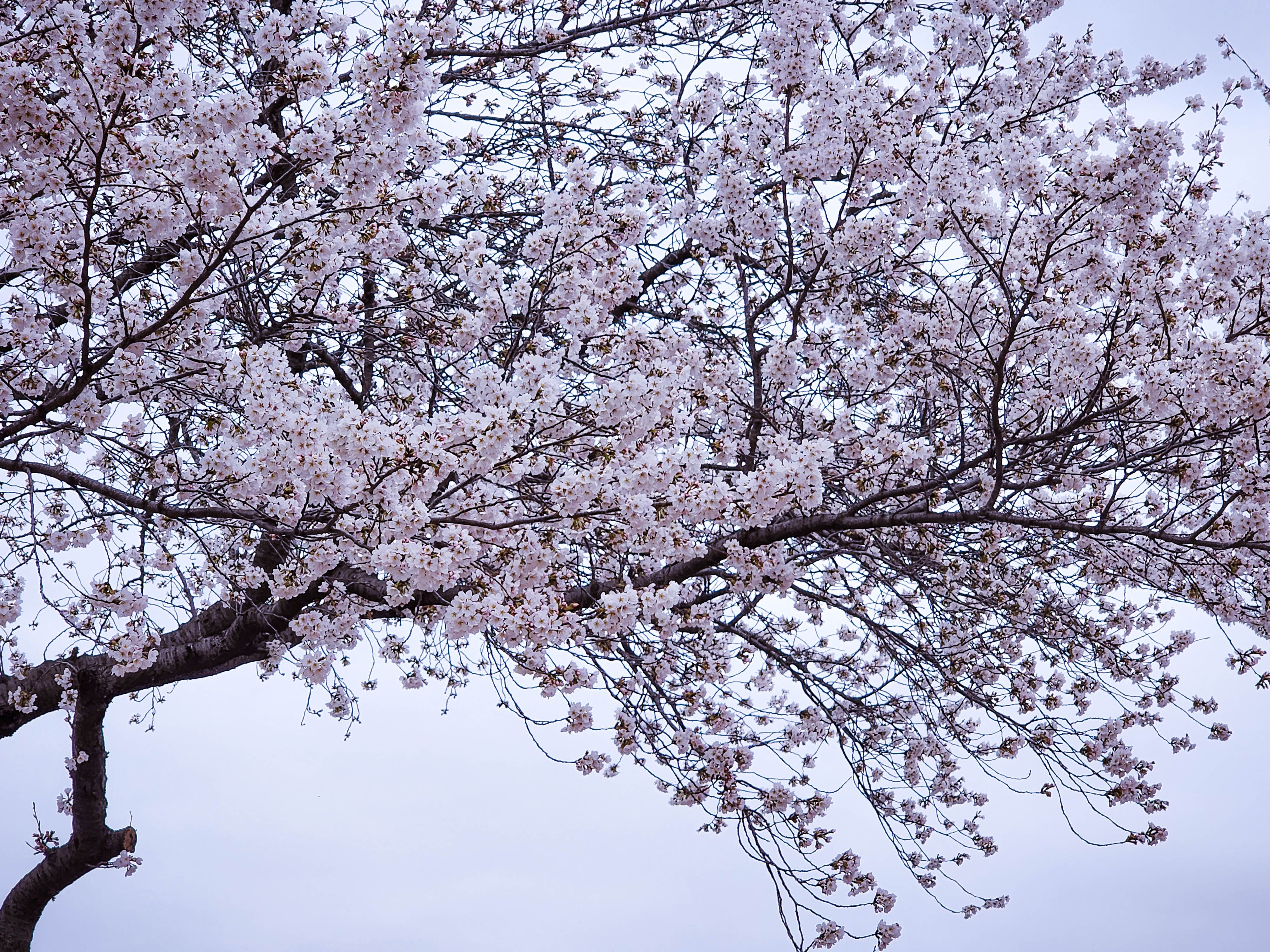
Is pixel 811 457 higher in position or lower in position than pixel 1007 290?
lower

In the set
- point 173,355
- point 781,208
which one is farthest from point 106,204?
point 781,208

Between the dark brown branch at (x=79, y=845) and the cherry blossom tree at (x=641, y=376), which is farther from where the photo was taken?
the dark brown branch at (x=79, y=845)

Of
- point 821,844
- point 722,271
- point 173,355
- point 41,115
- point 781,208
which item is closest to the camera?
point 41,115

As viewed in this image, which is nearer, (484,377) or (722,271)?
(484,377)

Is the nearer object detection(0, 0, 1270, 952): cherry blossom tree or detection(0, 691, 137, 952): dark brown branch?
detection(0, 0, 1270, 952): cherry blossom tree

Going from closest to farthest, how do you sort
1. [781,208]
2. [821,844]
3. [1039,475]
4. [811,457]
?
1. [811,457]
2. [781,208]
3. [1039,475]
4. [821,844]

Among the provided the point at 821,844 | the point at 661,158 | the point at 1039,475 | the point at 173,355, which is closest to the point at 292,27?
the point at 173,355

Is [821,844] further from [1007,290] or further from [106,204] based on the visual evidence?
[106,204]

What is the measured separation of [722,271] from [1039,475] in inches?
100

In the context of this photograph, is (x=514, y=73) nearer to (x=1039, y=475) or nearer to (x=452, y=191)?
(x=452, y=191)

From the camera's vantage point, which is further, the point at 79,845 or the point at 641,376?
the point at 79,845


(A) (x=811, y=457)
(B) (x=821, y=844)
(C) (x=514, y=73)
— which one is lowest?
(B) (x=821, y=844)

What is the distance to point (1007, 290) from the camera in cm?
426

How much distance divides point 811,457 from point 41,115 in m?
3.00
